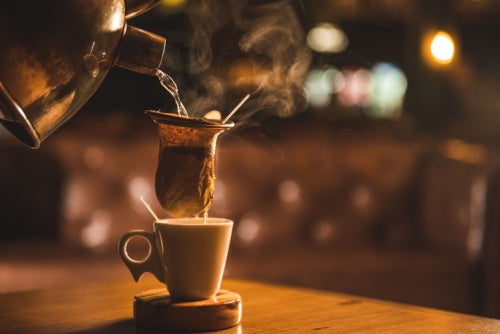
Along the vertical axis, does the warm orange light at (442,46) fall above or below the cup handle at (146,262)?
above

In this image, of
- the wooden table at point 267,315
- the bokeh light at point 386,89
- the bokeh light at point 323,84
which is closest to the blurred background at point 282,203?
the wooden table at point 267,315

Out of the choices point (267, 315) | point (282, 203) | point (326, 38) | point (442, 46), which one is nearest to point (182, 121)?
point (267, 315)

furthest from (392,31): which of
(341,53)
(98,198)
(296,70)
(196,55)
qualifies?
(296,70)

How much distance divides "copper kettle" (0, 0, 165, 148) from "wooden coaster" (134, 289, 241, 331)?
0.94 feet

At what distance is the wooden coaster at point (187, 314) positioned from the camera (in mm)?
970

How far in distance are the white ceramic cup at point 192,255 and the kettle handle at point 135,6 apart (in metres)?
0.30

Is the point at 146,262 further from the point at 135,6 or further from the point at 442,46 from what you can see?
the point at 442,46

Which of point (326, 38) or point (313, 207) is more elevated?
point (326, 38)

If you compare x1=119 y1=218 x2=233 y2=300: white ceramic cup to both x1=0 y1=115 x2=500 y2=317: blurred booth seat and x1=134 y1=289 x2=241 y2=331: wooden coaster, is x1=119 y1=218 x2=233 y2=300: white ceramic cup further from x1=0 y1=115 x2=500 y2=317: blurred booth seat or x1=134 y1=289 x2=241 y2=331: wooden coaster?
x1=0 y1=115 x2=500 y2=317: blurred booth seat

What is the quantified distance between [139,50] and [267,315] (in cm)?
46

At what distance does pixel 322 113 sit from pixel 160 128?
18.4 ft

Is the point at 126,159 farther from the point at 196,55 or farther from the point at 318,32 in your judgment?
the point at 318,32

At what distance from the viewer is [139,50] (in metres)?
0.96

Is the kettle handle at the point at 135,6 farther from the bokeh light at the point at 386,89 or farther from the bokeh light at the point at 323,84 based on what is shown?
the bokeh light at the point at 386,89
